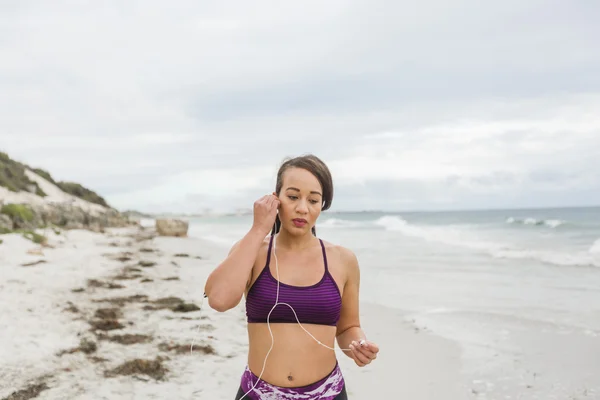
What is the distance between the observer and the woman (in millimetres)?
2496

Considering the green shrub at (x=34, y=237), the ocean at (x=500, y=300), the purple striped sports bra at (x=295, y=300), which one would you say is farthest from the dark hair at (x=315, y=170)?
the green shrub at (x=34, y=237)

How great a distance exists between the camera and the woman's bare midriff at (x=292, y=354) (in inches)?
103

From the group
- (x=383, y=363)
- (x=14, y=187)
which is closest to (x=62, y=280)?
(x=383, y=363)

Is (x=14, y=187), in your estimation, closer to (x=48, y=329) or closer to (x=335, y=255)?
(x=48, y=329)

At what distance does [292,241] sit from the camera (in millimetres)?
2746

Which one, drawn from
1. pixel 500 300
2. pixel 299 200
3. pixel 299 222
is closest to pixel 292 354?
pixel 299 222

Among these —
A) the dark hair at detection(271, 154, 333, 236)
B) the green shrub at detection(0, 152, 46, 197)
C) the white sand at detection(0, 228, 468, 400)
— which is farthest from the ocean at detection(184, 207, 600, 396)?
the green shrub at detection(0, 152, 46, 197)

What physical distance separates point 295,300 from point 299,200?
525 mm

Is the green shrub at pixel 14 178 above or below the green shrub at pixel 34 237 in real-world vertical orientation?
above

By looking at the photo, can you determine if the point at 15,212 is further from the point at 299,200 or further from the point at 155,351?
the point at 299,200

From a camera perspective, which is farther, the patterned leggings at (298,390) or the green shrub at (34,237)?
the green shrub at (34,237)

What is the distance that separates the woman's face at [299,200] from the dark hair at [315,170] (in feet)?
0.11

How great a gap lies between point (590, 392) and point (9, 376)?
20.7 ft

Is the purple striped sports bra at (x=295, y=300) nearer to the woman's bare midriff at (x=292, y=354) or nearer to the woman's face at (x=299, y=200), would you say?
the woman's bare midriff at (x=292, y=354)
